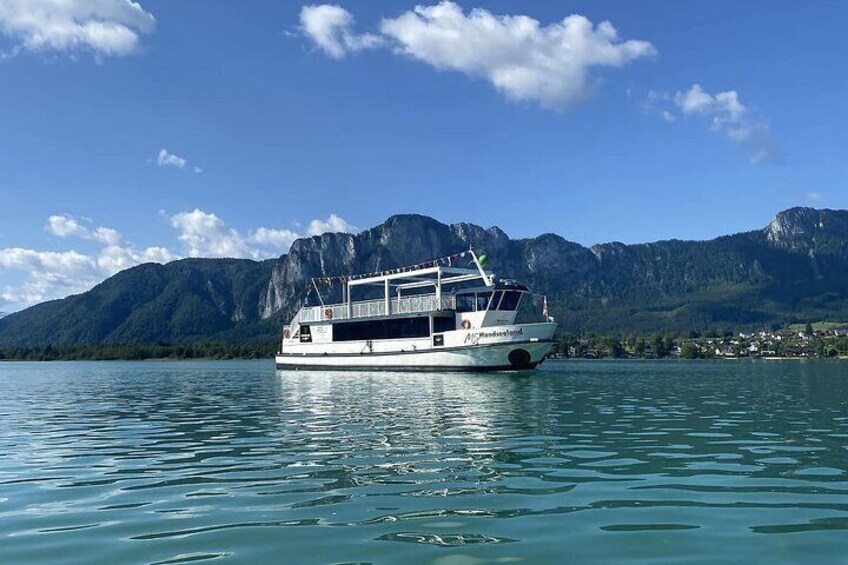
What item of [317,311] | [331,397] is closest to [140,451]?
[331,397]

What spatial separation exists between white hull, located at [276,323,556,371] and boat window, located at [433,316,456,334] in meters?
0.87

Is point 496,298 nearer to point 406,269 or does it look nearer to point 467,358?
point 467,358

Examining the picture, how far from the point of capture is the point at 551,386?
3988 cm

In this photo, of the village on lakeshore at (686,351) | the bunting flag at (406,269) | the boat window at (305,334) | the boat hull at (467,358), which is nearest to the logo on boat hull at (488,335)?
the boat hull at (467,358)

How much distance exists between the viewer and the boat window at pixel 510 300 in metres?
57.3

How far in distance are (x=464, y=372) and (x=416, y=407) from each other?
101 ft

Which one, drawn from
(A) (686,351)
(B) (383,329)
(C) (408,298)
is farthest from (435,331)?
(A) (686,351)

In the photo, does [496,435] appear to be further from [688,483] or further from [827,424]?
[827,424]

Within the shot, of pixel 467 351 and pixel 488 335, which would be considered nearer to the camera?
pixel 488 335

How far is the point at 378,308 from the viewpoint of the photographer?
68625 mm

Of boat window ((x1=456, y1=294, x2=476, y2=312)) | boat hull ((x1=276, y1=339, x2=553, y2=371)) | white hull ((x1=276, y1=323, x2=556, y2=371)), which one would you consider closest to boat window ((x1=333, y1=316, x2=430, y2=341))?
white hull ((x1=276, y1=323, x2=556, y2=371))

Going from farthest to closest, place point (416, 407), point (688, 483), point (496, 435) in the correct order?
point (416, 407) → point (496, 435) → point (688, 483)

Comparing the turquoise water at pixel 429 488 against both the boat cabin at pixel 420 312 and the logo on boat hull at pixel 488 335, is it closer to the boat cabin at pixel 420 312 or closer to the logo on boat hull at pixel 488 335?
the logo on boat hull at pixel 488 335

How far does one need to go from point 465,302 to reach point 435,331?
3.84 metres
